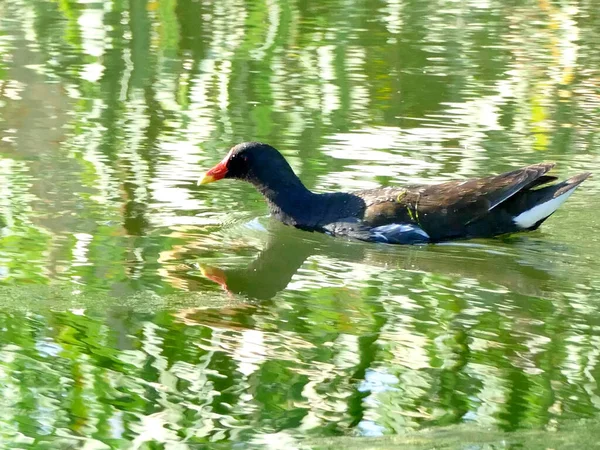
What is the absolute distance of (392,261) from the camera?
6.09 metres

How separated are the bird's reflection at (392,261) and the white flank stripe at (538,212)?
0.09 meters

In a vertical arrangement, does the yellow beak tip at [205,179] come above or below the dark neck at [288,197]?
above

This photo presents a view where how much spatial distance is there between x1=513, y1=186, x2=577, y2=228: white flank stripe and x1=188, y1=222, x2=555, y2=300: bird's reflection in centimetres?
9

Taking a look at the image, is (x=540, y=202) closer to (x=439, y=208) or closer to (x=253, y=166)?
(x=439, y=208)

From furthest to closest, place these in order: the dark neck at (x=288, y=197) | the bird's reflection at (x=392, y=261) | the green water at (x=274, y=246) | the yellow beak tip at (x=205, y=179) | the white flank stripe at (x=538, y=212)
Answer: the yellow beak tip at (x=205, y=179)
the dark neck at (x=288, y=197)
the white flank stripe at (x=538, y=212)
the bird's reflection at (x=392, y=261)
the green water at (x=274, y=246)

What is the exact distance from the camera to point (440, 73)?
388 inches

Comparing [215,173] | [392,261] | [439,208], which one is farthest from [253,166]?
[392,261]

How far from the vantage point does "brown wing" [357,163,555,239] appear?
646 centimetres

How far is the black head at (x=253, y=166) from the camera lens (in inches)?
272

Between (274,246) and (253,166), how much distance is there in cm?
72

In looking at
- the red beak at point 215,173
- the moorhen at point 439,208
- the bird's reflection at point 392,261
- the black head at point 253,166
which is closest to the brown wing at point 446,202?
the moorhen at point 439,208

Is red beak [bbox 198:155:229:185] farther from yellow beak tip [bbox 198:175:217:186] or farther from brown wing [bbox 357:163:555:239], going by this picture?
brown wing [bbox 357:163:555:239]

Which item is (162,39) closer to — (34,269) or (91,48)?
(91,48)

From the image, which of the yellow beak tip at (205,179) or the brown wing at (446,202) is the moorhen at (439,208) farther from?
the yellow beak tip at (205,179)
